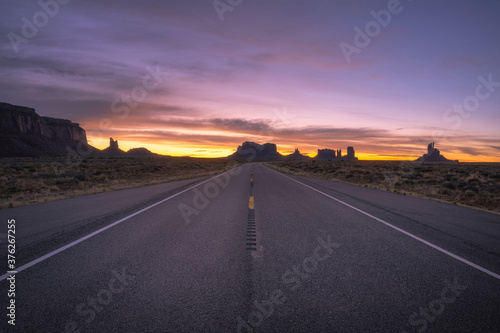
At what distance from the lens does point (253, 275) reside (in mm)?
3885

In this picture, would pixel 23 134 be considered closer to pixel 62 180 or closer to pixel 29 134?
pixel 29 134

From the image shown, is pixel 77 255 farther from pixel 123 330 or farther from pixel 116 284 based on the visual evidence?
pixel 123 330

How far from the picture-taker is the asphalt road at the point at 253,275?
9.32ft

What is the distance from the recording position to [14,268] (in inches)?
163

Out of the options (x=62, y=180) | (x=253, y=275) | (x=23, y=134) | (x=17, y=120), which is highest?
(x=17, y=120)

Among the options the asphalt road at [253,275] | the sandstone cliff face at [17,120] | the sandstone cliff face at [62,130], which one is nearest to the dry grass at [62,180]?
the asphalt road at [253,275]

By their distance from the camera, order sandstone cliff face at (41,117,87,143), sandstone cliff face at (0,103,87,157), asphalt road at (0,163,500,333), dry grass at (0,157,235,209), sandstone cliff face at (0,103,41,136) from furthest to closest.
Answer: sandstone cliff face at (41,117,87,143), sandstone cliff face at (0,103,41,136), sandstone cliff face at (0,103,87,157), dry grass at (0,157,235,209), asphalt road at (0,163,500,333)

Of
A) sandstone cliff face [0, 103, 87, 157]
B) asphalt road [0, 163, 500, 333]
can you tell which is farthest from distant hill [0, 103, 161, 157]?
asphalt road [0, 163, 500, 333]

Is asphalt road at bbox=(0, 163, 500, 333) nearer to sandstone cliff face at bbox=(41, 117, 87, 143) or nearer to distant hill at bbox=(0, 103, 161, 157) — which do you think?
distant hill at bbox=(0, 103, 161, 157)

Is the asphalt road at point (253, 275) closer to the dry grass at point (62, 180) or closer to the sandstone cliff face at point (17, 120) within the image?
the dry grass at point (62, 180)

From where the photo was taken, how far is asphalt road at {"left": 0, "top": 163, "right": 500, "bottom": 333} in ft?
9.32

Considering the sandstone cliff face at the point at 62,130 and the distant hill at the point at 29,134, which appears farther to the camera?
the sandstone cliff face at the point at 62,130

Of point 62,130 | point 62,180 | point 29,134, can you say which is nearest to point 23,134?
point 29,134

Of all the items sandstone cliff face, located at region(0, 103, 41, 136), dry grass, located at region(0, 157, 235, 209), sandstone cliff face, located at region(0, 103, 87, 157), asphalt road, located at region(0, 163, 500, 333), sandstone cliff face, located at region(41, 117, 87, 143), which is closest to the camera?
asphalt road, located at region(0, 163, 500, 333)
